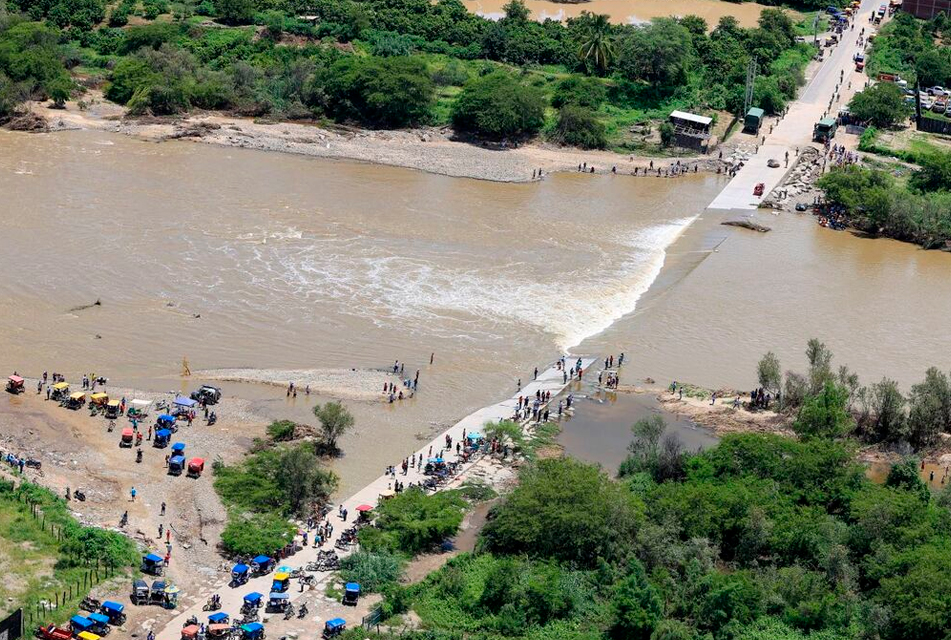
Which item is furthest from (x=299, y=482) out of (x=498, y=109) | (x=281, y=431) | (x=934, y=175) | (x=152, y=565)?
(x=934, y=175)

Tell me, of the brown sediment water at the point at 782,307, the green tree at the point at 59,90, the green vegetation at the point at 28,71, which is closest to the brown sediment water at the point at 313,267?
A: the brown sediment water at the point at 782,307

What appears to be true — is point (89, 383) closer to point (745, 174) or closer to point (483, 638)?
point (483, 638)

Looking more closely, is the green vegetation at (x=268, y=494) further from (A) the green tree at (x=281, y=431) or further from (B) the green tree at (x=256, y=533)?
(A) the green tree at (x=281, y=431)

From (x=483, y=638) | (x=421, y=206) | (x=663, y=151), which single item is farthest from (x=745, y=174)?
(x=483, y=638)

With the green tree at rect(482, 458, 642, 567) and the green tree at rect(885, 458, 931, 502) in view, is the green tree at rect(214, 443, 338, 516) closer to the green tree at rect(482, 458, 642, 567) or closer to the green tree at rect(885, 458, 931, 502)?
the green tree at rect(482, 458, 642, 567)

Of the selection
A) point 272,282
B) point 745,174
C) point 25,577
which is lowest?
point 25,577

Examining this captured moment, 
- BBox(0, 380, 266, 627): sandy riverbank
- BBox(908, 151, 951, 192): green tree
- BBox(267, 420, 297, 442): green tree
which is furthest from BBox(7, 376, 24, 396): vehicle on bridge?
BBox(908, 151, 951, 192): green tree

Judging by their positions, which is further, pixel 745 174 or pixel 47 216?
pixel 745 174
